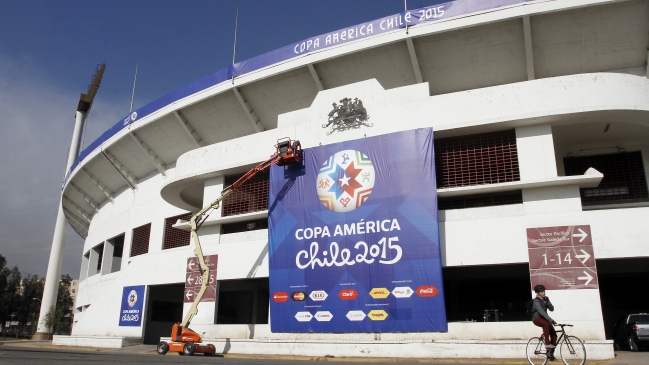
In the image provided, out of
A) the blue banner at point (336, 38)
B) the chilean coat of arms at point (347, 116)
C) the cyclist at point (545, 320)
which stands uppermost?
the blue banner at point (336, 38)

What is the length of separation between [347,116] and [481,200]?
589cm

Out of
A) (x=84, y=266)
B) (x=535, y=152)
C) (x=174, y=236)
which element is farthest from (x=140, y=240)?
(x=535, y=152)

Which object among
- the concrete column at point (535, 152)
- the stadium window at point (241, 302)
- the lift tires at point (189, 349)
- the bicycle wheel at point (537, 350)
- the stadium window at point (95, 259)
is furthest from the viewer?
the stadium window at point (95, 259)

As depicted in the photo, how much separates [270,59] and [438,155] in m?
9.69

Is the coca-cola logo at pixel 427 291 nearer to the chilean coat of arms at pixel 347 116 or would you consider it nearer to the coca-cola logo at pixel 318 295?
the coca-cola logo at pixel 318 295

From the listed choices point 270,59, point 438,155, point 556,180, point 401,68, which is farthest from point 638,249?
point 270,59

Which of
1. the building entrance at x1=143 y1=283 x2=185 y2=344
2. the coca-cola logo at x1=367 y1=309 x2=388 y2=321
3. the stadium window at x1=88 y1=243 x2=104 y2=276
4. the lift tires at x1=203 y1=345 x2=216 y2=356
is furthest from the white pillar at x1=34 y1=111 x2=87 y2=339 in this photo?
the coca-cola logo at x1=367 y1=309 x2=388 y2=321

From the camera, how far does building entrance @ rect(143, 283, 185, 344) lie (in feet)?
83.2

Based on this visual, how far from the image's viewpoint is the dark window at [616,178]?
60.7 ft

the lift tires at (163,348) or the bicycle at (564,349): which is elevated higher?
the bicycle at (564,349)

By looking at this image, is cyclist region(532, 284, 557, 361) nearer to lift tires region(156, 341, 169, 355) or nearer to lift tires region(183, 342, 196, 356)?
lift tires region(183, 342, 196, 356)

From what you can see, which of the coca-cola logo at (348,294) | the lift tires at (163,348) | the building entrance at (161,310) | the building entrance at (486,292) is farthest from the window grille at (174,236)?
the building entrance at (486,292)

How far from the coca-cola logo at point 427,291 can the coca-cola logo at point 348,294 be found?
2190 millimetres

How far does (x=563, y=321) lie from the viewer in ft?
45.9
